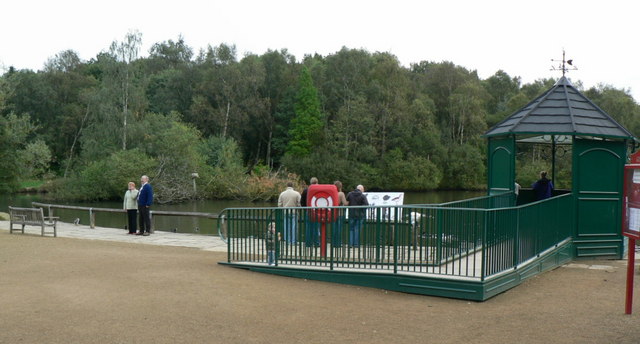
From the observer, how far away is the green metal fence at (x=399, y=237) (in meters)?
8.66

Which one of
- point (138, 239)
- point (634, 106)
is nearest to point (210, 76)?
point (634, 106)

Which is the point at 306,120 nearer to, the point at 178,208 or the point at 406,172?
the point at 406,172

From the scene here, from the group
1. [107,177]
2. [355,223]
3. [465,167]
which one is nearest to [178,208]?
[107,177]

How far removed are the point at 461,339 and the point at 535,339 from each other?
82 cm

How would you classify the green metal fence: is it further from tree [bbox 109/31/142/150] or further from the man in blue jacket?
tree [bbox 109/31/142/150]

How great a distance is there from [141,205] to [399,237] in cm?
943

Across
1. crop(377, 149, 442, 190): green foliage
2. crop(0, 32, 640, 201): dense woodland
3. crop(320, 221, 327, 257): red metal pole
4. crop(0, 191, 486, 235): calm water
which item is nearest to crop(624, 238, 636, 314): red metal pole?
crop(320, 221, 327, 257): red metal pole

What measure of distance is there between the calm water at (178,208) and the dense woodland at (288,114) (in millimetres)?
2064

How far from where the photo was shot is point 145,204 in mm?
16094

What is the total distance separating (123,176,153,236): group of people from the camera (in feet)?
52.7

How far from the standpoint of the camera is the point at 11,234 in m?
16.1

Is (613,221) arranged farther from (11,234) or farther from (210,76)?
(210,76)

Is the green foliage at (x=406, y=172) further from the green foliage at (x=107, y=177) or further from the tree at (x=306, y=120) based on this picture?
the green foliage at (x=107, y=177)

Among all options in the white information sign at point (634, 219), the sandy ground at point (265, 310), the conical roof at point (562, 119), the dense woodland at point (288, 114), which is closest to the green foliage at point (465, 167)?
the dense woodland at point (288, 114)
